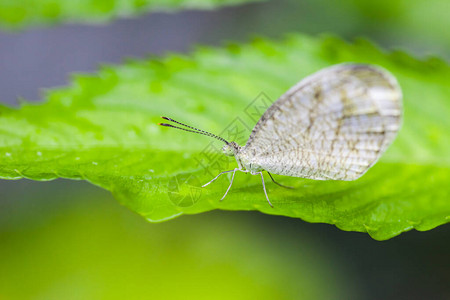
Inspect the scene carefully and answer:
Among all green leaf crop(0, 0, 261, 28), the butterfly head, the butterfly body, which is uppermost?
green leaf crop(0, 0, 261, 28)

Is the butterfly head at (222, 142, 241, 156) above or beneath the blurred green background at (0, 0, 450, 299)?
above

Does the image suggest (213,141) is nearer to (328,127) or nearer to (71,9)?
(328,127)

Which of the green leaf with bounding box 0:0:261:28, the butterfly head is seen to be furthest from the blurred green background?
the butterfly head

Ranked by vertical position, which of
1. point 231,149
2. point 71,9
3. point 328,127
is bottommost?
point 231,149

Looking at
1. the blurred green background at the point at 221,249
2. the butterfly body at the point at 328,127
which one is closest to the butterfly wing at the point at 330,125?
the butterfly body at the point at 328,127

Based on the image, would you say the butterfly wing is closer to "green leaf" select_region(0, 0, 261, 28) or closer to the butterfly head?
the butterfly head

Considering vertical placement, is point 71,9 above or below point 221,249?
above

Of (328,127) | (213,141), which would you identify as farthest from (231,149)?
(328,127)

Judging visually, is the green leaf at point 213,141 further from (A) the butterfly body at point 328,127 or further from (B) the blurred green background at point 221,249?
(B) the blurred green background at point 221,249
